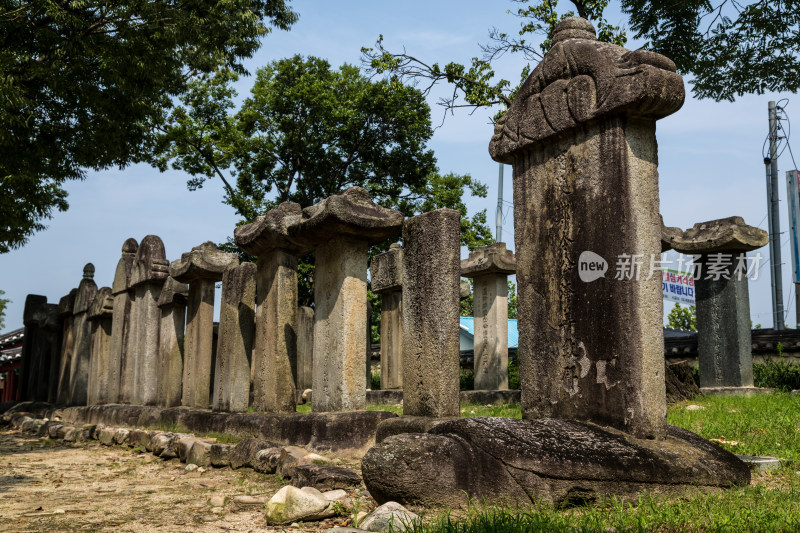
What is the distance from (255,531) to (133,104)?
975 centimetres

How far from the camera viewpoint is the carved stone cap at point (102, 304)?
14.2 metres

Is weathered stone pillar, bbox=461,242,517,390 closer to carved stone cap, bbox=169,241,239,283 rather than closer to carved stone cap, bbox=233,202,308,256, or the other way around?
carved stone cap, bbox=169,241,239,283

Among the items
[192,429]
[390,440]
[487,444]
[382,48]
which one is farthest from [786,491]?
[382,48]

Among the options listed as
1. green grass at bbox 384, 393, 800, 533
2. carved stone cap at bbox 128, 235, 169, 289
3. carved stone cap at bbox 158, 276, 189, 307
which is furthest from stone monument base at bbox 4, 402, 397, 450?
green grass at bbox 384, 393, 800, 533

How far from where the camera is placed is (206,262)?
10.4 metres

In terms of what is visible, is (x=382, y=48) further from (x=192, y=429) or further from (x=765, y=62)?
(x=192, y=429)

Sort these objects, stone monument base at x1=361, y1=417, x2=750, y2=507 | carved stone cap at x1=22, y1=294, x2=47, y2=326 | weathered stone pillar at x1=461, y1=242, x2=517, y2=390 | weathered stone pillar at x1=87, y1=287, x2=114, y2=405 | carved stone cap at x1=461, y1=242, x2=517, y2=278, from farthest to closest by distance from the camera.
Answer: carved stone cap at x1=22, y1=294, x2=47, y2=326 → weathered stone pillar at x1=87, y1=287, x2=114, y2=405 → weathered stone pillar at x1=461, y1=242, x2=517, y2=390 → carved stone cap at x1=461, y1=242, x2=517, y2=278 → stone monument base at x1=361, y1=417, x2=750, y2=507

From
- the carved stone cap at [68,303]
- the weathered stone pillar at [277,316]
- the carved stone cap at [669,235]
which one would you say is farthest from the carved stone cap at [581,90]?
the carved stone cap at [68,303]

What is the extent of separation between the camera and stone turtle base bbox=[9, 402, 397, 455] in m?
6.94

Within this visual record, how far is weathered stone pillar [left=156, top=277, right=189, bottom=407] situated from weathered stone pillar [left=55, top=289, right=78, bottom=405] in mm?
5023

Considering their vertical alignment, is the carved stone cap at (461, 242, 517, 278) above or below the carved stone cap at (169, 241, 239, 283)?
above

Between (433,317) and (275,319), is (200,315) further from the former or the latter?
(433,317)

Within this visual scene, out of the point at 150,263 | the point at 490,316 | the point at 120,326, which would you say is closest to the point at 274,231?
the point at 150,263

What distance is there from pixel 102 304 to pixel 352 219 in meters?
8.96
